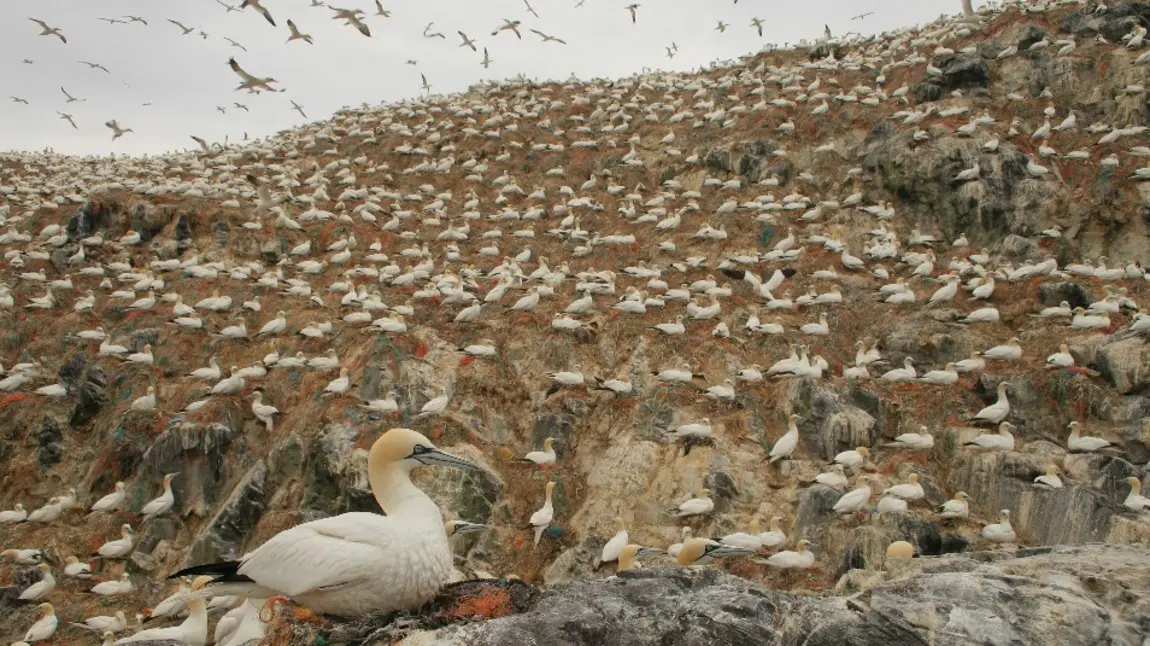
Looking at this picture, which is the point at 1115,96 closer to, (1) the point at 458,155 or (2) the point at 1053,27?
(2) the point at 1053,27

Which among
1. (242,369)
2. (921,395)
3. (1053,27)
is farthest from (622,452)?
(1053,27)

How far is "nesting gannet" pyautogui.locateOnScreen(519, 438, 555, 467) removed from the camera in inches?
543

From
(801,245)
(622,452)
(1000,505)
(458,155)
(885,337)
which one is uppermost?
(458,155)

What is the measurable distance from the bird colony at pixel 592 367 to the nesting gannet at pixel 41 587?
0.16 metres

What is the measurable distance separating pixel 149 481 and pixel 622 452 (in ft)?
28.1

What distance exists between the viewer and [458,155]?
108 ft

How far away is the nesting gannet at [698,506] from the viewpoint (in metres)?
12.2

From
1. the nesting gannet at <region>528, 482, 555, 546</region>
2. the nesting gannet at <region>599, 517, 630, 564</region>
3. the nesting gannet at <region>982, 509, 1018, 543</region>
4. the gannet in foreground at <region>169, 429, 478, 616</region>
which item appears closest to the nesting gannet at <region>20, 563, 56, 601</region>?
the nesting gannet at <region>528, 482, 555, 546</region>

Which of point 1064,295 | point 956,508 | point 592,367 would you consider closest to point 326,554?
point 956,508

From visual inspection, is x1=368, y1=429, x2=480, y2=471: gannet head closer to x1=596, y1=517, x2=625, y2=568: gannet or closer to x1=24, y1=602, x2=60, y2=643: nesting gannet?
x1=596, y1=517, x2=625, y2=568: gannet

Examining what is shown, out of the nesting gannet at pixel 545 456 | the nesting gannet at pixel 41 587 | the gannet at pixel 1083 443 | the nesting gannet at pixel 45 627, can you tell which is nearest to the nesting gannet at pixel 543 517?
the nesting gannet at pixel 545 456

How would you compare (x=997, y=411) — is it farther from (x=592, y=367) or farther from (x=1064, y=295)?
(x=592, y=367)

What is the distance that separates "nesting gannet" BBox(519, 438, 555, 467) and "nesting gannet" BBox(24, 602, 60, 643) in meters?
7.46

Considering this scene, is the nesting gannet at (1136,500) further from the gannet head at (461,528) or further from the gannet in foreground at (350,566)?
the gannet in foreground at (350,566)
